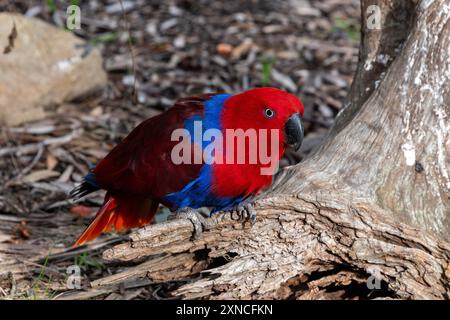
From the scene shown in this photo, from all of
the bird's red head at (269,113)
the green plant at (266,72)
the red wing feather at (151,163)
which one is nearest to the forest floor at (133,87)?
the green plant at (266,72)

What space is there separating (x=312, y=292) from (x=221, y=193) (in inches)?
26.4

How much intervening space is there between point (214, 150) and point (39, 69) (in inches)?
96.4

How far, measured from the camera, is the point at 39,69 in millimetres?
5266

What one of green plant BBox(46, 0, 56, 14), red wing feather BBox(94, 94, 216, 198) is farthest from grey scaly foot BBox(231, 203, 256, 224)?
green plant BBox(46, 0, 56, 14)

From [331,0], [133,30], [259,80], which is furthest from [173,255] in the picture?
[331,0]

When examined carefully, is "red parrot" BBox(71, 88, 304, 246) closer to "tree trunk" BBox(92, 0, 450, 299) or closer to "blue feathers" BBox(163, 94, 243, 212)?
"blue feathers" BBox(163, 94, 243, 212)

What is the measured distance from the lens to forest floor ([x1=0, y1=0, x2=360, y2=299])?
3.85m

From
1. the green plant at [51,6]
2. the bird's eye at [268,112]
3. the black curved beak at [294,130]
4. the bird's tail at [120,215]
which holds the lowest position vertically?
the bird's tail at [120,215]

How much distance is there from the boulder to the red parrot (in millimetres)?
1864

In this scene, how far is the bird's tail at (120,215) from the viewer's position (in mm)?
3738

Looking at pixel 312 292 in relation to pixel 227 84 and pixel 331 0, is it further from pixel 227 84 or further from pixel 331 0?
pixel 331 0

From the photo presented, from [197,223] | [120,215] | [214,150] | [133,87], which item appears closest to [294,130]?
[214,150]

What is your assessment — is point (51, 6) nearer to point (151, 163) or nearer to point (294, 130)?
point (151, 163)

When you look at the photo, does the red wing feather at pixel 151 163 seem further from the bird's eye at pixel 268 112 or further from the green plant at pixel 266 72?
the green plant at pixel 266 72
